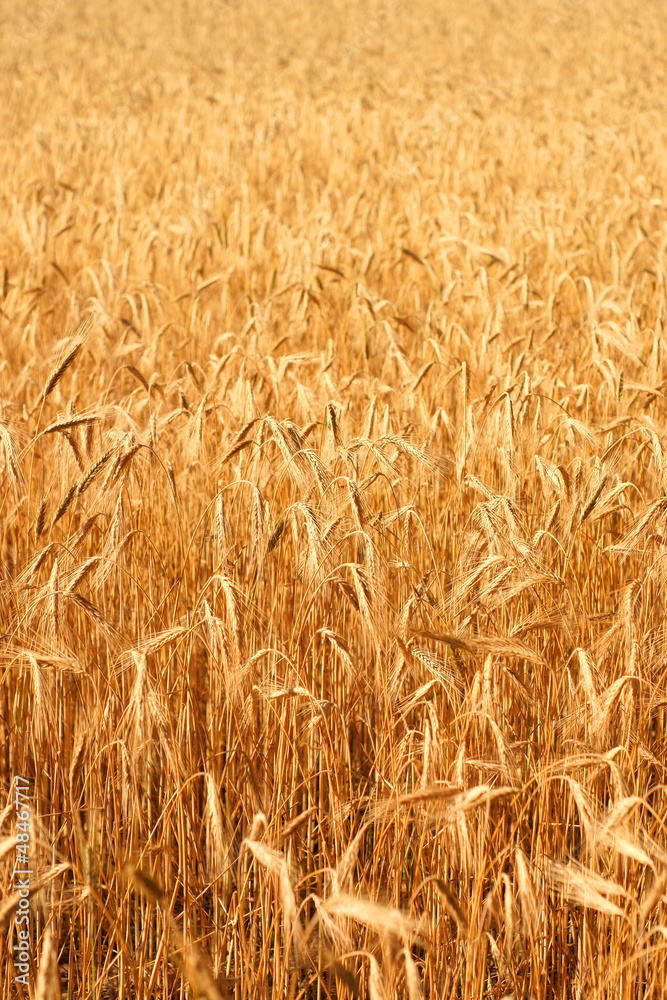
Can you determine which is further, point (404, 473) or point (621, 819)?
point (404, 473)

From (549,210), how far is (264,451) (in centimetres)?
379

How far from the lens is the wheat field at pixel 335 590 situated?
3.85ft

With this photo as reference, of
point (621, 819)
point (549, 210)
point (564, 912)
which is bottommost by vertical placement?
point (564, 912)

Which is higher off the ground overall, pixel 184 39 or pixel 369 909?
pixel 184 39

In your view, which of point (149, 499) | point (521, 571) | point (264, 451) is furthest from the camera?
point (149, 499)

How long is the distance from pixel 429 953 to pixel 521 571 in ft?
1.89

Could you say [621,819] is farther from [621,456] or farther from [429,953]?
[621,456]

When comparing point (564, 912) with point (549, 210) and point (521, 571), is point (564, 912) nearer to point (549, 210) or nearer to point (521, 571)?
point (521, 571)

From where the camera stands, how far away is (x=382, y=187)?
5.87 metres

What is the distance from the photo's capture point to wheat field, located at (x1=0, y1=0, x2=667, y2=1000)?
1173mm

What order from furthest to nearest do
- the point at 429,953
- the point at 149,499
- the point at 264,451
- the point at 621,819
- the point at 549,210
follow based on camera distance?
the point at 549,210 < the point at 149,499 < the point at 264,451 < the point at 429,953 < the point at 621,819

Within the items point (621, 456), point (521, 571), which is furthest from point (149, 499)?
point (621, 456)

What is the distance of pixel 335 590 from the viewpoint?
159cm

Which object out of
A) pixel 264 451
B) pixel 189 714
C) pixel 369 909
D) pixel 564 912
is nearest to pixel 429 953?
pixel 564 912
